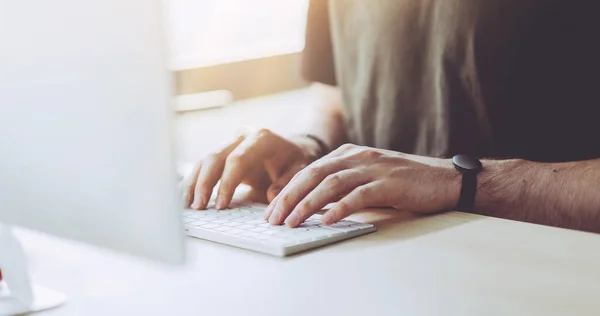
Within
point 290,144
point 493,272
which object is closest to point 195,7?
point 290,144

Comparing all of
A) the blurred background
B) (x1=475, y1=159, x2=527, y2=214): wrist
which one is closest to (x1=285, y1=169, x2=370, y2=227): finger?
(x1=475, y1=159, x2=527, y2=214): wrist

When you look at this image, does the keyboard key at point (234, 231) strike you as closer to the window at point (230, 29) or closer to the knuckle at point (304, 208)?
the knuckle at point (304, 208)

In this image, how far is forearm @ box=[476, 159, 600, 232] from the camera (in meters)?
1.08

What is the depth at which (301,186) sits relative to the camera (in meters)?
0.95

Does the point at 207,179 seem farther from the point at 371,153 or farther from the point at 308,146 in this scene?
the point at 308,146

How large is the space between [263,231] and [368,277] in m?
0.18

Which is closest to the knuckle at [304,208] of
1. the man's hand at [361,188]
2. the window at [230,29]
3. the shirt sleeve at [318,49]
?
the man's hand at [361,188]

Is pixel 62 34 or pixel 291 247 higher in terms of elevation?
pixel 62 34

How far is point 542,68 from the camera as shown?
114 cm

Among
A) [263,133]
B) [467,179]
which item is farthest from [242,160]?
[467,179]

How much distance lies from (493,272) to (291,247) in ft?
0.71

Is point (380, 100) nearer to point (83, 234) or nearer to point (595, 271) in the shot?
point (595, 271)

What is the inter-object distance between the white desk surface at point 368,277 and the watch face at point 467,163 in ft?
0.65

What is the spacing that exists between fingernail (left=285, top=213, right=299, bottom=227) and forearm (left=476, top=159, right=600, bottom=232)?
33 centimetres
